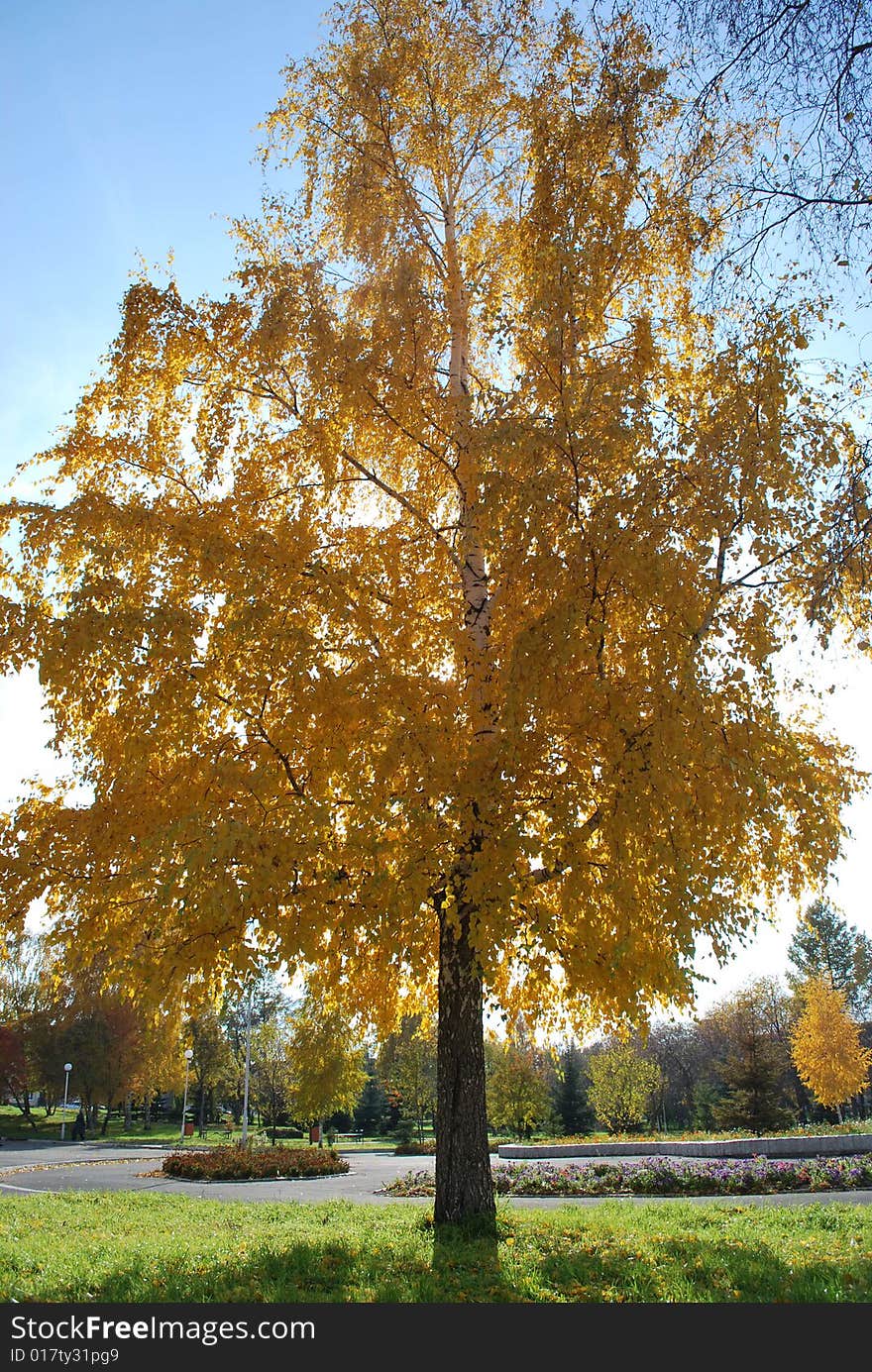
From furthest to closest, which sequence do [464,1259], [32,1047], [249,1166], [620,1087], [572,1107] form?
1. [32,1047]
2. [572,1107]
3. [620,1087]
4. [249,1166]
5. [464,1259]

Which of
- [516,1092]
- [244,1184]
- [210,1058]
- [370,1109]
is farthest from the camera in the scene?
[370,1109]

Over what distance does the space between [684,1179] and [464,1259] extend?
8752 millimetres

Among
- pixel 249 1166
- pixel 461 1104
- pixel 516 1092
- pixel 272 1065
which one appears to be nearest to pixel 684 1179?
pixel 461 1104

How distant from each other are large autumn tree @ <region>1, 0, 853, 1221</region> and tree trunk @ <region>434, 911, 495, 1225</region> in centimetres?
3

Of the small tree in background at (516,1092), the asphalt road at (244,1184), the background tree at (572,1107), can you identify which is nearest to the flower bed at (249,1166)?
the asphalt road at (244,1184)

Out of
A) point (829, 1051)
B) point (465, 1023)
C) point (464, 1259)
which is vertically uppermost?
point (465, 1023)

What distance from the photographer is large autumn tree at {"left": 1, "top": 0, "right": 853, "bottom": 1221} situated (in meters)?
5.57

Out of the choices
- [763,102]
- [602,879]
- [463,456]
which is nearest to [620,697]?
[602,879]

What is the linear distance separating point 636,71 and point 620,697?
208 inches

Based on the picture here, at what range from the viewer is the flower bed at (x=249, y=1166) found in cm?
1862

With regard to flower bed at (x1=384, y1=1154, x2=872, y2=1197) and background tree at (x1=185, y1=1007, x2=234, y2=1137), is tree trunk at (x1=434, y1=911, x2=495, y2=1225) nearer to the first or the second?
flower bed at (x1=384, y1=1154, x2=872, y2=1197)

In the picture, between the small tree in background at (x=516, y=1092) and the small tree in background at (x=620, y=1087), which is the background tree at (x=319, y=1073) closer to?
the small tree in background at (x=516, y=1092)

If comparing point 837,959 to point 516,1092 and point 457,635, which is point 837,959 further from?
point 457,635

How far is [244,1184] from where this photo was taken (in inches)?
703
